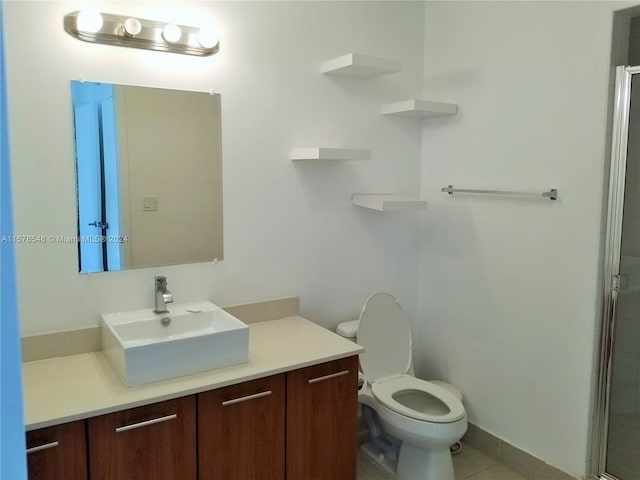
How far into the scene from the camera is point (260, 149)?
256 centimetres

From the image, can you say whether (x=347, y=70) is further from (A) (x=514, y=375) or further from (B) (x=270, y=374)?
(A) (x=514, y=375)

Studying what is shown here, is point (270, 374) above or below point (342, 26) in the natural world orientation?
below

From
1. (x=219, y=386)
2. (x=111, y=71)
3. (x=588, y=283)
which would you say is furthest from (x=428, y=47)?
(x=219, y=386)

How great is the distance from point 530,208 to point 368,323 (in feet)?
3.20

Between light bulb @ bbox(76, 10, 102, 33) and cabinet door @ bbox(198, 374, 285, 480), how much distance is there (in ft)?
4.72

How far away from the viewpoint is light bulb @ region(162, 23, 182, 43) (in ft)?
7.20

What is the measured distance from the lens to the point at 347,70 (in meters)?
2.64

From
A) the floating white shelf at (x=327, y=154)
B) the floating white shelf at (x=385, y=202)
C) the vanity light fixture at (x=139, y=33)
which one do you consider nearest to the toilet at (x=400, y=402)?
the floating white shelf at (x=385, y=202)

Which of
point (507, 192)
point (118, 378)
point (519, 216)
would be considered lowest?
point (118, 378)

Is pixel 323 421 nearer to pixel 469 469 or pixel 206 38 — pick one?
pixel 469 469

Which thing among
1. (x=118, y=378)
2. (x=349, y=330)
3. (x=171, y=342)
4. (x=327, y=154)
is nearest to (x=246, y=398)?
(x=171, y=342)

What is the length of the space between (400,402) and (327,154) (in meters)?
1.28

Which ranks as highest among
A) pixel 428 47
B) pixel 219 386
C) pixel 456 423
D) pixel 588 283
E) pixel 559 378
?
pixel 428 47

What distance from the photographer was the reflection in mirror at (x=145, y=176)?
2.15 meters
